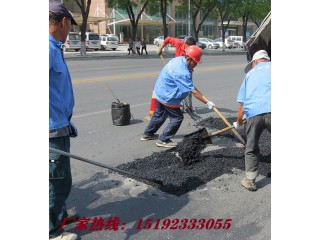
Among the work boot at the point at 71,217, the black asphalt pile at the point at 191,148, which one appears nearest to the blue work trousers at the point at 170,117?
the black asphalt pile at the point at 191,148

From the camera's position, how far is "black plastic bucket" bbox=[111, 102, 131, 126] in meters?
7.54

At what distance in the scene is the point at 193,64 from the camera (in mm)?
5688

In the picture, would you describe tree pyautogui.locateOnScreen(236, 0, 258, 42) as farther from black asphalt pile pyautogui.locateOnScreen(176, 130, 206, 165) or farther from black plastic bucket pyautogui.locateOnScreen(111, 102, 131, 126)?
black asphalt pile pyautogui.locateOnScreen(176, 130, 206, 165)

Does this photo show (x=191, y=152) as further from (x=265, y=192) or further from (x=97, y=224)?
(x=97, y=224)

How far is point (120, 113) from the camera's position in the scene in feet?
24.9

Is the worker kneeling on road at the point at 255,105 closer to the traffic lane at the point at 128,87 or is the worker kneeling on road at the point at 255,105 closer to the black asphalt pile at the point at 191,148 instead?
the black asphalt pile at the point at 191,148

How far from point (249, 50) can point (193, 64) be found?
4.23 feet

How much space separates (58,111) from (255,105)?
2.16m

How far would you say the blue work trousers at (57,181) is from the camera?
3.17m

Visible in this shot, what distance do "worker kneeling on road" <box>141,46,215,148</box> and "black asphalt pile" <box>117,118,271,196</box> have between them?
61cm

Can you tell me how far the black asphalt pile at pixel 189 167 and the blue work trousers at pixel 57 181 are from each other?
149 cm

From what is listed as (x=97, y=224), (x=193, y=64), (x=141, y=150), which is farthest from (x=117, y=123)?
(x=97, y=224)

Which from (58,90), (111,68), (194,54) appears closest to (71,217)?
(58,90)

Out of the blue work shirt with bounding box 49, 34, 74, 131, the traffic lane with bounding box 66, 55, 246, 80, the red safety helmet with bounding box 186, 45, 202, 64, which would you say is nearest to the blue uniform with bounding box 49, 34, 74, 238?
the blue work shirt with bounding box 49, 34, 74, 131
